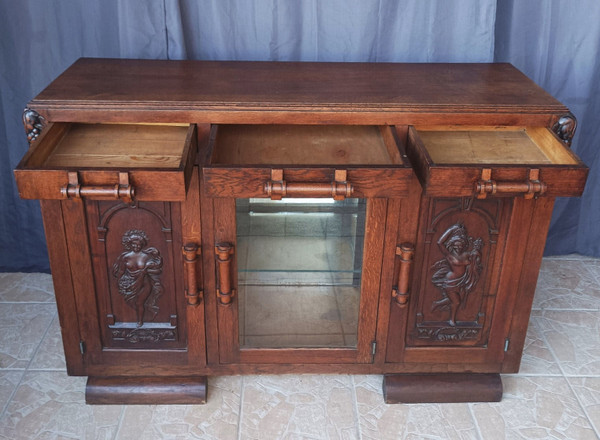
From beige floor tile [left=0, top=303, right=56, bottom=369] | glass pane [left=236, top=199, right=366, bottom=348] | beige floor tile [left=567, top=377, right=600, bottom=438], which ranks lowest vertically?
beige floor tile [left=0, top=303, right=56, bottom=369]

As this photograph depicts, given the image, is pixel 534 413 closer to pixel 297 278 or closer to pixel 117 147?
pixel 297 278

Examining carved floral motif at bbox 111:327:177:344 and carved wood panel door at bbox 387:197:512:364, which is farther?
carved floral motif at bbox 111:327:177:344

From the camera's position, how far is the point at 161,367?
1.90m

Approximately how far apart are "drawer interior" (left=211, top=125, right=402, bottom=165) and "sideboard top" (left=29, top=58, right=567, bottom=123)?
3.7 inches

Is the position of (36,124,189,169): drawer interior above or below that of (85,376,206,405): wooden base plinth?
above

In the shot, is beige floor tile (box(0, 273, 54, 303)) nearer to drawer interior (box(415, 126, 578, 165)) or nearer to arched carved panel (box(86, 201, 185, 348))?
arched carved panel (box(86, 201, 185, 348))

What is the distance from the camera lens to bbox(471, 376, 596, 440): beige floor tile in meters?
1.85

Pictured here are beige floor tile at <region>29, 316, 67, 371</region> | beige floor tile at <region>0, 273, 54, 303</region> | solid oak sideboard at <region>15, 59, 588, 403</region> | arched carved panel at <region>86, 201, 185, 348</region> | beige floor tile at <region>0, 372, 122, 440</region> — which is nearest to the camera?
solid oak sideboard at <region>15, 59, 588, 403</region>

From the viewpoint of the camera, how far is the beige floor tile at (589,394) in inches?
75.2

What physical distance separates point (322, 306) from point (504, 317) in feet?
1.76

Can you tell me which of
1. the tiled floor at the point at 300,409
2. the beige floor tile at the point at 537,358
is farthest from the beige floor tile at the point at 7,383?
the beige floor tile at the point at 537,358

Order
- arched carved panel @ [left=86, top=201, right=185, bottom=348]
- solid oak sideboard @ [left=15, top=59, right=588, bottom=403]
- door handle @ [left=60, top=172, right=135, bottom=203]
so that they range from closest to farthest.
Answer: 1. door handle @ [left=60, top=172, right=135, bottom=203]
2. solid oak sideboard @ [left=15, top=59, right=588, bottom=403]
3. arched carved panel @ [left=86, top=201, right=185, bottom=348]

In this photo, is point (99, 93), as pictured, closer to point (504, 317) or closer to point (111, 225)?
point (111, 225)

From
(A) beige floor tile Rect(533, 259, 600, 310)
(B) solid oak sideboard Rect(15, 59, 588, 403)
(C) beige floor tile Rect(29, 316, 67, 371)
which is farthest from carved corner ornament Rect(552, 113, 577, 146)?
(C) beige floor tile Rect(29, 316, 67, 371)
